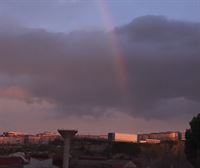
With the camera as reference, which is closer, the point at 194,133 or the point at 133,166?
the point at 194,133

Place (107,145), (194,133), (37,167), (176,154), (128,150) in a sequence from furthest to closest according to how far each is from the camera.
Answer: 1. (107,145)
2. (128,150)
3. (176,154)
4. (37,167)
5. (194,133)

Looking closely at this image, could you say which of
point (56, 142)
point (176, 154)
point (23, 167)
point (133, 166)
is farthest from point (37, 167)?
point (56, 142)

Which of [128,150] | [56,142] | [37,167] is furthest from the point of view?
[56,142]

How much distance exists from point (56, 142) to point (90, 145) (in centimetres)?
2714

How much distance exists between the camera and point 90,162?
9519cm

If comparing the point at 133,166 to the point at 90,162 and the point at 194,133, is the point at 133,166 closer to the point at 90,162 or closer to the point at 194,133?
the point at 90,162

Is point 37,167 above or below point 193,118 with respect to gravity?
below

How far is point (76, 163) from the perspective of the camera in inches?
3725

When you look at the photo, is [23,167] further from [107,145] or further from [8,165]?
[107,145]

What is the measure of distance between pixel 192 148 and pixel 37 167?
35.2 meters

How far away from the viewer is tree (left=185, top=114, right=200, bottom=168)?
54.0 meters

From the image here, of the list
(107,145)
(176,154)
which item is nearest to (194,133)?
(176,154)

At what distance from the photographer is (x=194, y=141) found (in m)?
54.8

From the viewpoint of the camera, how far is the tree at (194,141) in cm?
5397
